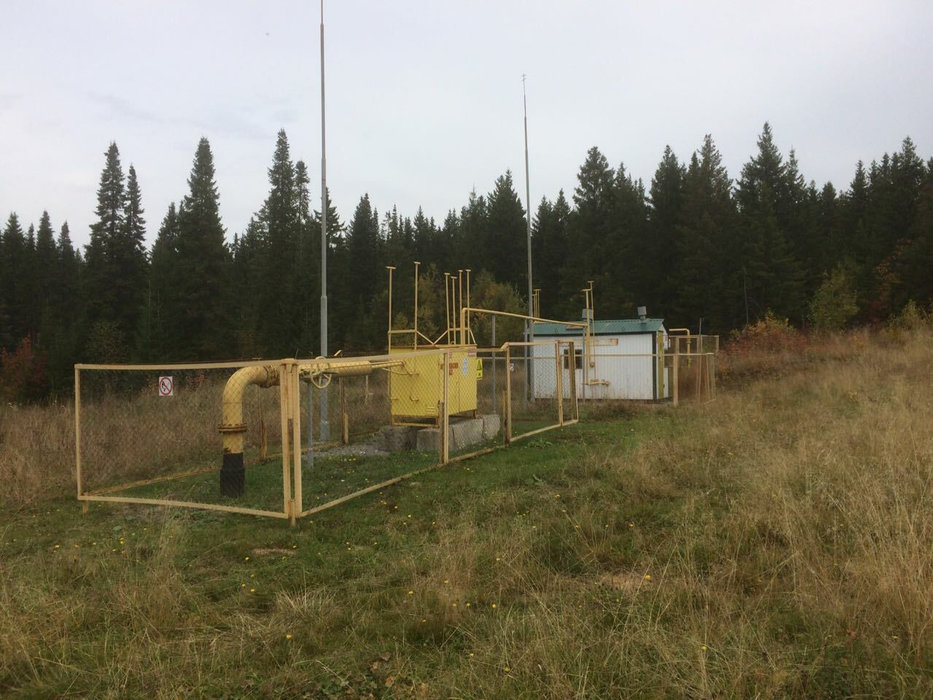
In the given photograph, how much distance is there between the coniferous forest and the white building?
66.6ft

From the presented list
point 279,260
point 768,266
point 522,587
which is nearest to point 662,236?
point 768,266

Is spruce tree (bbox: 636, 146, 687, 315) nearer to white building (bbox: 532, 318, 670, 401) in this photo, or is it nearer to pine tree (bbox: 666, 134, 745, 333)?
pine tree (bbox: 666, 134, 745, 333)

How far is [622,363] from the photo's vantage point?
21.0 meters

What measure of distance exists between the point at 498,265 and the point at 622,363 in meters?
43.5

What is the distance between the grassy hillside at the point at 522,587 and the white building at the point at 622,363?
12.0 metres

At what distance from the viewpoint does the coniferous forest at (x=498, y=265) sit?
46.9 m

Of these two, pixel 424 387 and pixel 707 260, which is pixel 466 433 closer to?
pixel 424 387

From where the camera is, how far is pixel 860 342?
85.7 feet

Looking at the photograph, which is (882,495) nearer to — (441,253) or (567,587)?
(567,587)

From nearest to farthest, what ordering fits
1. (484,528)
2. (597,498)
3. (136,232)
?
(484,528) < (597,498) < (136,232)

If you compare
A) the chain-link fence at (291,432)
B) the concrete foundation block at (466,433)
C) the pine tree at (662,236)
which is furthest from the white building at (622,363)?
the pine tree at (662,236)

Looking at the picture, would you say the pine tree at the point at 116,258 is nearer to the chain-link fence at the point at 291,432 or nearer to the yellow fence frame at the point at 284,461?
the chain-link fence at the point at 291,432

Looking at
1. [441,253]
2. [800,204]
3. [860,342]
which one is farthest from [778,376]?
[441,253]

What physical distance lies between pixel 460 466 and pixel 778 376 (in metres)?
16.2
